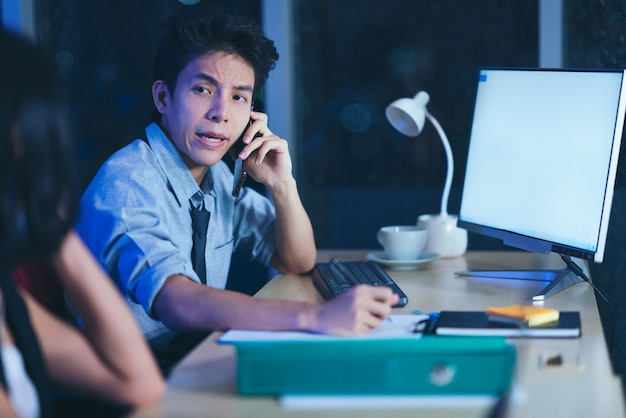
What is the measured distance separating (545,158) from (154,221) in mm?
833

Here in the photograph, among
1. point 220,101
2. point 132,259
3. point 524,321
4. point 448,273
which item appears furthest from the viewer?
point 448,273

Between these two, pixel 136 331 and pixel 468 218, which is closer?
pixel 136 331

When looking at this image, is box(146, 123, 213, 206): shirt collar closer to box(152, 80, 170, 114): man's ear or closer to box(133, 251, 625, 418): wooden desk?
box(152, 80, 170, 114): man's ear

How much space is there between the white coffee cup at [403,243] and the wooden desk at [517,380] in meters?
0.31

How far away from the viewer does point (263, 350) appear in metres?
1.08

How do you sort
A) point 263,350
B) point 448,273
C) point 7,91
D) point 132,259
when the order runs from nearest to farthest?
point 7,91
point 263,350
point 132,259
point 448,273

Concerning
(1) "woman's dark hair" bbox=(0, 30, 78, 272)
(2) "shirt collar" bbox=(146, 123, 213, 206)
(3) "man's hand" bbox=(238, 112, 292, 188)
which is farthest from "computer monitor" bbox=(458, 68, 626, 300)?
(1) "woman's dark hair" bbox=(0, 30, 78, 272)

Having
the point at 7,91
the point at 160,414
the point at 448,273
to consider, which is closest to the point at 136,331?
the point at 160,414

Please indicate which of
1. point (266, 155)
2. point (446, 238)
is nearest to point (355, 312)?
Result: point (266, 155)

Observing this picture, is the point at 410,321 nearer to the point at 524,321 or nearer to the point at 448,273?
the point at 524,321

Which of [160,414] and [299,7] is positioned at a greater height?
[299,7]

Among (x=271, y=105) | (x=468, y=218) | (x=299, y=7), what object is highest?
(x=299, y=7)

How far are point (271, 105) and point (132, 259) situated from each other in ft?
4.56

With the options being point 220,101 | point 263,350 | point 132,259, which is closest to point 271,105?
point 220,101
